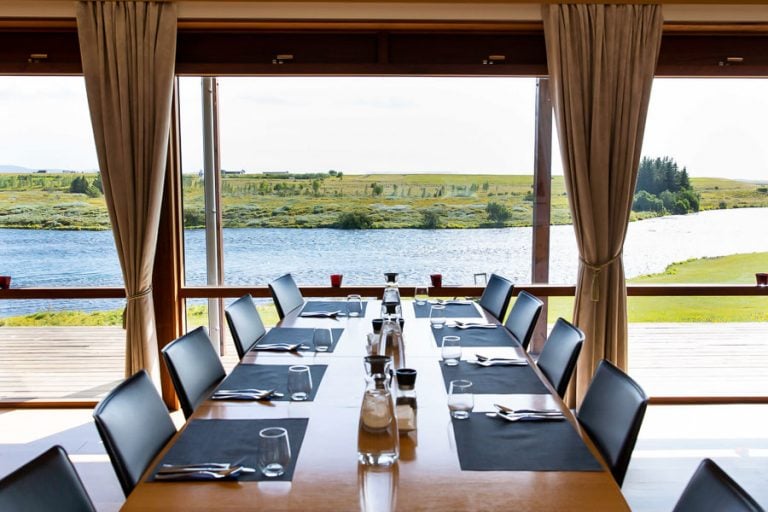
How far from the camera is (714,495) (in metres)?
1.26

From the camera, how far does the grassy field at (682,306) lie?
13.6 ft

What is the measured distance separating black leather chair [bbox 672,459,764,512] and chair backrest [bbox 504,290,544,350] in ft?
5.33

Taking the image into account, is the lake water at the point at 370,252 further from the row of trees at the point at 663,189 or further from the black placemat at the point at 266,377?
the black placemat at the point at 266,377

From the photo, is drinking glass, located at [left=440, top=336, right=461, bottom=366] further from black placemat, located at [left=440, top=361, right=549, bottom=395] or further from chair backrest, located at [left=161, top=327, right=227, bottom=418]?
chair backrest, located at [left=161, top=327, right=227, bottom=418]

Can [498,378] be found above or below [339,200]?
below

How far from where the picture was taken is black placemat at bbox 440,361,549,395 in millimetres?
2109

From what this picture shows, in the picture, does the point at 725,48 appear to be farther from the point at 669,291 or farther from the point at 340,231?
the point at 340,231

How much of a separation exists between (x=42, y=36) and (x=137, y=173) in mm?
1072

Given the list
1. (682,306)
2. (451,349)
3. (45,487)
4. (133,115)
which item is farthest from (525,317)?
(133,115)

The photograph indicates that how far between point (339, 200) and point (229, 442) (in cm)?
277

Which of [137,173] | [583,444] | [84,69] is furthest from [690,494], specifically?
[84,69]

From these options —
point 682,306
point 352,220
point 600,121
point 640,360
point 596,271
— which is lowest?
point 640,360

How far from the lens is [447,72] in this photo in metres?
3.93

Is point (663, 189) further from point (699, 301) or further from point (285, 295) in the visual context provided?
point (285, 295)
